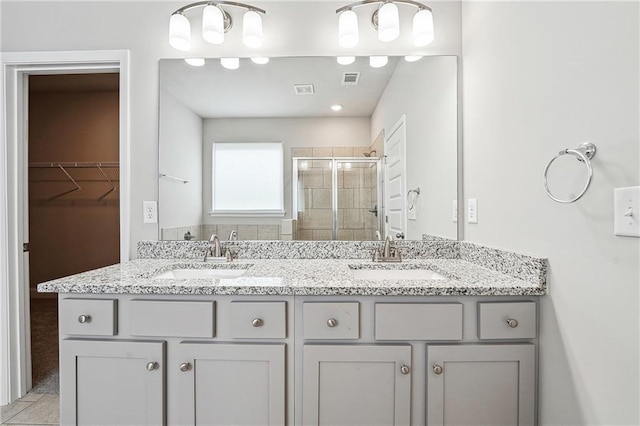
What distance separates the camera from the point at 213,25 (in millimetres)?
1650

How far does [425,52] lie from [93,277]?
1.88 m

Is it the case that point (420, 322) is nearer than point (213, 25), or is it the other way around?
point (420, 322)

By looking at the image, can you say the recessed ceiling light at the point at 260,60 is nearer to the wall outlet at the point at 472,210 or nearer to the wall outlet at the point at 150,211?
the wall outlet at the point at 150,211

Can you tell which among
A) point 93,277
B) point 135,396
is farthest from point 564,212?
point 93,277

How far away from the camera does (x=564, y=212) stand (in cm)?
101

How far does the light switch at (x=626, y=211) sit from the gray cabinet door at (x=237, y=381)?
104cm

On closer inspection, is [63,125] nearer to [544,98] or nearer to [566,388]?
[544,98]

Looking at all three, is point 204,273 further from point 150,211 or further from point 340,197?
point 340,197

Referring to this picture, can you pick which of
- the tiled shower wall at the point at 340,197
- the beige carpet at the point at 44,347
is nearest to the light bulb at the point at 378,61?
the tiled shower wall at the point at 340,197

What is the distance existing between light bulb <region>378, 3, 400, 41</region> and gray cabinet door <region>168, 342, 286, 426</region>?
60.3 inches

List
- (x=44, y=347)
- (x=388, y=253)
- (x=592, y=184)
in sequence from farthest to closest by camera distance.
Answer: (x=44, y=347) < (x=388, y=253) < (x=592, y=184)

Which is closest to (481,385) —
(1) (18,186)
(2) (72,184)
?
(1) (18,186)

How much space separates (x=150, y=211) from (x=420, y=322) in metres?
1.47

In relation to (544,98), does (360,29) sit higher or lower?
higher
